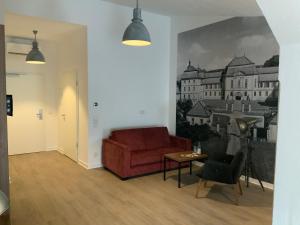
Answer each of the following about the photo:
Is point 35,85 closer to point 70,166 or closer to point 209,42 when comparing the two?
point 70,166

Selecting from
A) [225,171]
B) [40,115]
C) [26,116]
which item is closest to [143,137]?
[225,171]

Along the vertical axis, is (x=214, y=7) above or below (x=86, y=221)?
above

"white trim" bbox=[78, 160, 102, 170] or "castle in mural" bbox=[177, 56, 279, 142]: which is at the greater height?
"castle in mural" bbox=[177, 56, 279, 142]

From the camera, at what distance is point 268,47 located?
4.08 m

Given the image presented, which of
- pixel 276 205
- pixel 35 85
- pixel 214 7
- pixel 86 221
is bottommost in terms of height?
pixel 86 221

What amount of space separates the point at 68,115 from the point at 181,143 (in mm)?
2730

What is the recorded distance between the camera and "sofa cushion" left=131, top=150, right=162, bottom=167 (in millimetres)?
4587

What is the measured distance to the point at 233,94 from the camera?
4.64 metres

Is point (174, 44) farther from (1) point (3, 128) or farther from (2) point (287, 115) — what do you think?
(2) point (287, 115)

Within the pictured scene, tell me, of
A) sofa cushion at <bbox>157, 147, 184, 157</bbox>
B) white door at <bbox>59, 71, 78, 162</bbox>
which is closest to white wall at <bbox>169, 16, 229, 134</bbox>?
sofa cushion at <bbox>157, 147, 184, 157</bbox>

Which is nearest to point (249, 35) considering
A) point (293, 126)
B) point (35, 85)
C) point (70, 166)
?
point (293, 126)

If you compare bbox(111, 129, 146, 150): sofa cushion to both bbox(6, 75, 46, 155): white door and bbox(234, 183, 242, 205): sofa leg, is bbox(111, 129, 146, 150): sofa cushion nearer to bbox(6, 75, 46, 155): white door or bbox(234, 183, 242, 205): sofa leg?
bbox(234, 183, 242, 205): sofa leg

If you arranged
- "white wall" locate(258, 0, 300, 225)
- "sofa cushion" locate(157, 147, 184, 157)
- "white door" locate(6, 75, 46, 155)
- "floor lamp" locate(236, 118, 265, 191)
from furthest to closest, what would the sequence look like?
"white door" locate(6, 75, 46, 155) → "sofa cushion" locate(157, 147, 184, 157) → "floor lamp" locate(236, 118, 265, 191) → "white wall" locate(258, 0, 300, 225)

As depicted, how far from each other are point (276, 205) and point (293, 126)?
1.35ft
